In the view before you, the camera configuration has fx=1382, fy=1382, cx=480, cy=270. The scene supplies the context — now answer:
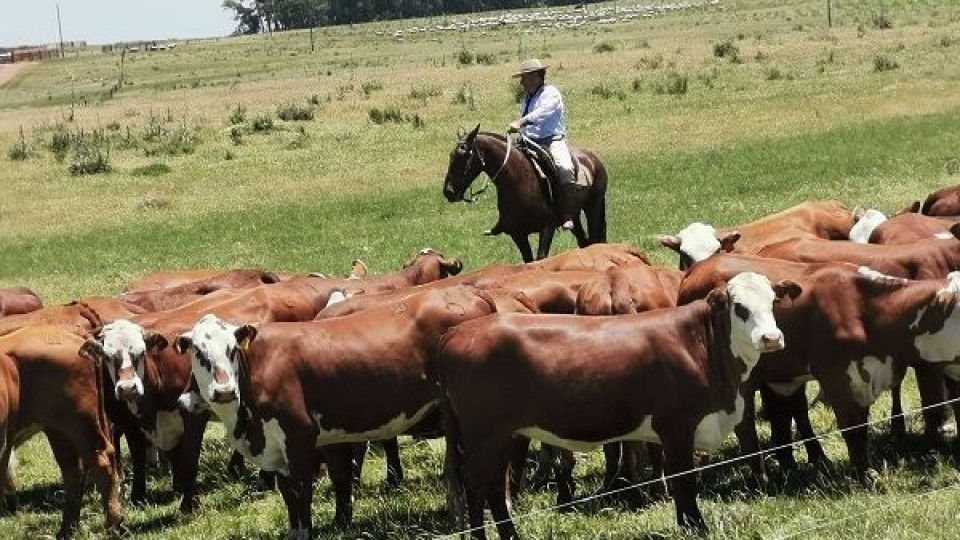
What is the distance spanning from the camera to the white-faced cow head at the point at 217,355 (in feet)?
28.9

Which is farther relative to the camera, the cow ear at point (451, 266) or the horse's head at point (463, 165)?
the horse's head at point (463, 165)

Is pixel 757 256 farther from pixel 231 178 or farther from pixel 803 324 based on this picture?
pixel 231 178

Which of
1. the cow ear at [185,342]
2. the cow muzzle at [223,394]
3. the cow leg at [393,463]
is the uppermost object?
the cow ear at [185,342]

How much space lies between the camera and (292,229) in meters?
24.3

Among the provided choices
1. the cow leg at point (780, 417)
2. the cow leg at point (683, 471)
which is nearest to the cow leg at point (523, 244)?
the cow leg at point (780, 417)

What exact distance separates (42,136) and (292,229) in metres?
16.0

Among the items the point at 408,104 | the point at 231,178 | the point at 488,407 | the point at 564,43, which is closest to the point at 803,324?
the point at 488,407

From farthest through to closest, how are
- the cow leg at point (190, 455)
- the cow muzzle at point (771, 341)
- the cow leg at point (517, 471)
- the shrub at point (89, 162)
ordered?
1. the shrub at point (89, 162)
2. the cow leg at point (190, 455)
3. the cow leg at point (517, 471)
4. the cow muzzle at point (771, 341)

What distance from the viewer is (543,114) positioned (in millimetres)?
17797

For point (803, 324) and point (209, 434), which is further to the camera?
point (209, 434)

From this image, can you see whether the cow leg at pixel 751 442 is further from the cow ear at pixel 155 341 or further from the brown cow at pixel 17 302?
the brown cow at pixel 17 302

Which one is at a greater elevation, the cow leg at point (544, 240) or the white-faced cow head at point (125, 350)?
the white-faced cow head at point (125, 350)

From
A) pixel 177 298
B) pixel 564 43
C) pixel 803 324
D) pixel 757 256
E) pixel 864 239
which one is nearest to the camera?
pixel 803 324

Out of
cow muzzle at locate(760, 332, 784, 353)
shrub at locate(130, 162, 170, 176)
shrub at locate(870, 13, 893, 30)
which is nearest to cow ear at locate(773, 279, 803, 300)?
cow muzzle at locate(760, 332, 784, 353)
